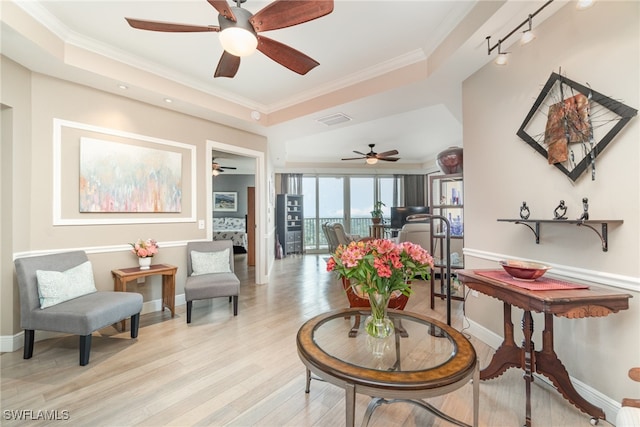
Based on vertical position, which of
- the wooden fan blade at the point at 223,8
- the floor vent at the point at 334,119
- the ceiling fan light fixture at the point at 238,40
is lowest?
the ceiling fan light fixture at the point at 238,40

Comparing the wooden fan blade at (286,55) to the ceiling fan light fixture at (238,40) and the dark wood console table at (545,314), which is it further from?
the dark wood console table at (545,314)

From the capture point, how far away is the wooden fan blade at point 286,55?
2.06m

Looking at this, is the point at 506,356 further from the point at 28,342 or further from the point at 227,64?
the point at 28,342

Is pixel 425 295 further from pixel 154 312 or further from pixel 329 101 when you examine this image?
pixel 154 312

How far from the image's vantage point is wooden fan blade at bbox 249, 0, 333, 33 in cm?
158

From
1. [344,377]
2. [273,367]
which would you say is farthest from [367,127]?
[344,377]

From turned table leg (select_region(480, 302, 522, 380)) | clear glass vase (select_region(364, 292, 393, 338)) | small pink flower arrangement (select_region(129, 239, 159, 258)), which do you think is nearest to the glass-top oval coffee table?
clear glass vase (select_region(364, 292, 393, 338))

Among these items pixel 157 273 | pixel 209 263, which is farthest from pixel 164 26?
pixel 209 263

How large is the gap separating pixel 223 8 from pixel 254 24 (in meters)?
0.22

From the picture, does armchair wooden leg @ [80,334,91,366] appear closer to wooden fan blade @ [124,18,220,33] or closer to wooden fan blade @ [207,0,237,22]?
wooden fan blade @ [124,18,220,33]

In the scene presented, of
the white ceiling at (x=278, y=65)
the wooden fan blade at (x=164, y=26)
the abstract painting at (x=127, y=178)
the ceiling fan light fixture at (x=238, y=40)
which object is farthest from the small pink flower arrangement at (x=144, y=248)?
the ceiling fan light fixture at (x=238, y=40)

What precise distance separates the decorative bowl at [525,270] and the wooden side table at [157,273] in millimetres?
3319

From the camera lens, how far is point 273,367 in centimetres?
223

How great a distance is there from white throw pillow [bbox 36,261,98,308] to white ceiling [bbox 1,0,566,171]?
1.92m
